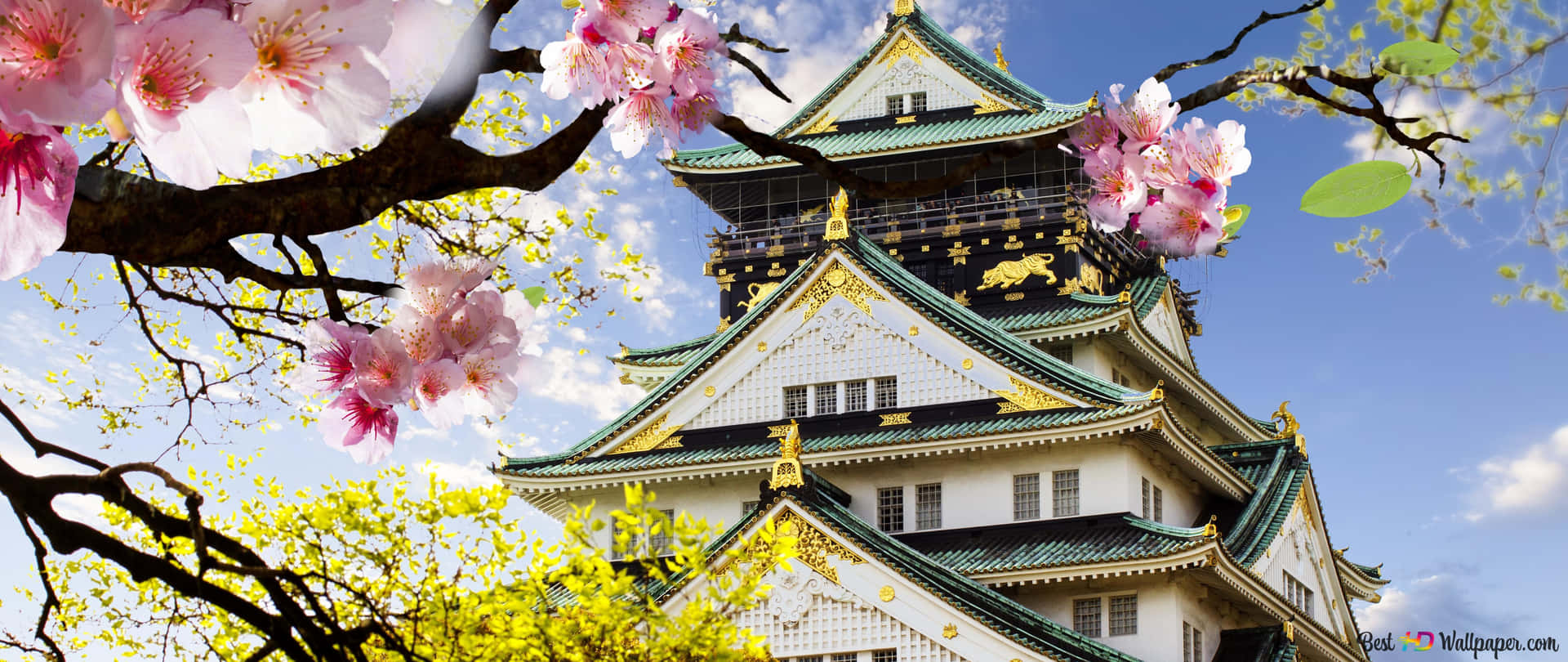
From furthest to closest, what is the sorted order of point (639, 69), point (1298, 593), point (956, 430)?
point (1298, 593) < point (956, 430) < point (639, 69)

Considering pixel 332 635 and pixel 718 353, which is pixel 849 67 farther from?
pixel 332 635

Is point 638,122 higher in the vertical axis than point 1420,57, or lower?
higher

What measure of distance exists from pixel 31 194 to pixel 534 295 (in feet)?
5.98

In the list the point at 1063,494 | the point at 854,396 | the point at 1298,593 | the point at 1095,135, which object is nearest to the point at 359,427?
the point at 1095,135

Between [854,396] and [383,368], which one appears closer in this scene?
[383,368]

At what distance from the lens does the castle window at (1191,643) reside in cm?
2633

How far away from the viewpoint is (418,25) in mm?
3496

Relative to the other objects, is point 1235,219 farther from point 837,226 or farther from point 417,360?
point 837,226

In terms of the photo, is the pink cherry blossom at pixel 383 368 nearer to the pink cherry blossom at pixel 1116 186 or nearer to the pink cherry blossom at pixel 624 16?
the pink cherry blossom at pixel 624 16

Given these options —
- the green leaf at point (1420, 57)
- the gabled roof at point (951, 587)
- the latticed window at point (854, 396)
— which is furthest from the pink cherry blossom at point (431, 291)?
the latticed window at point (854, 396)

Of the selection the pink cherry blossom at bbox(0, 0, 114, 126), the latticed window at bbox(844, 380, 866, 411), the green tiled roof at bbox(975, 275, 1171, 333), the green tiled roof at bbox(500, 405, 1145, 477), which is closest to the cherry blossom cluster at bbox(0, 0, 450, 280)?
the pink cherry blossom at bbox(0, 0, 114, 126)

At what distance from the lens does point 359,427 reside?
4.59 meters

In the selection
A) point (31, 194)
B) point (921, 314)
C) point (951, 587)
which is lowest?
point (31, 194)

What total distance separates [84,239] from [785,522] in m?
20.8
